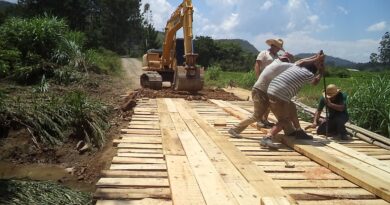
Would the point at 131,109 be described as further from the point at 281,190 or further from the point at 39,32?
the point at 39,32

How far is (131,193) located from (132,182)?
0.29 metres

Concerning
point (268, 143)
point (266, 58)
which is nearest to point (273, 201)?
point (268, 143)

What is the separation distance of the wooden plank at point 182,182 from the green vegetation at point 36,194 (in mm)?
871

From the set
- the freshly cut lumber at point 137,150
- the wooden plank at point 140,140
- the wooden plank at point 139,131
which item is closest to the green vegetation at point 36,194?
the freshly cut lumber at point 137,150

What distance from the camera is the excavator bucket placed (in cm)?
1250

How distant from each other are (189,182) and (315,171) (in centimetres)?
141

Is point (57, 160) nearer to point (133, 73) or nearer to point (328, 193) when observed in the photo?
point (328, 193)

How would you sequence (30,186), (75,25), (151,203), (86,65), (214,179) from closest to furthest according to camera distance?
(151,203), (214,179), (30,186), (86,65), (75,25)

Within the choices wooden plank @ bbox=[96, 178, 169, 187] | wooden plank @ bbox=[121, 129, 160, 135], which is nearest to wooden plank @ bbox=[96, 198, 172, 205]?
wooden plank @ bbox=[96, 178, 169, 187]

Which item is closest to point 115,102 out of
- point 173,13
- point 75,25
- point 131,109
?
point 131,109

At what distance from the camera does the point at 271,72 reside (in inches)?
222

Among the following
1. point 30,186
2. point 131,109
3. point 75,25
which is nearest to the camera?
point 30,186

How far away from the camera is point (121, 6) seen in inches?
2362

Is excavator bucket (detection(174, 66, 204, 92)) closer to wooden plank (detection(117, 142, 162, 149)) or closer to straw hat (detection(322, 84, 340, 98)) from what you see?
straw hat (detection(322, 84, 340, 98))
